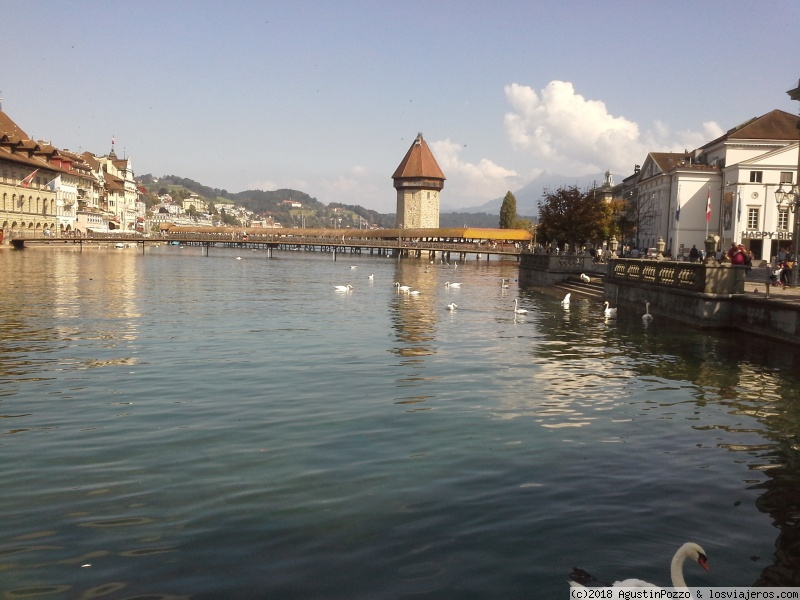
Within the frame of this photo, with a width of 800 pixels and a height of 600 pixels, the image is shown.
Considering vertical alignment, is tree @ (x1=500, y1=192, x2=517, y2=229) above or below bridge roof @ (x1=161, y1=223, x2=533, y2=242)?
above

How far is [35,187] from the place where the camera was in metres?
93.1

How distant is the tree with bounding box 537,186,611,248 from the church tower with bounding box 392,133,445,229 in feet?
259

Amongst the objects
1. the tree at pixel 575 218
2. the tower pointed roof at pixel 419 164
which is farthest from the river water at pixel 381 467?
the tower pointed roof at pixel 419 164

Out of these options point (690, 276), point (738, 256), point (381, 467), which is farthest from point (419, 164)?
point (381, 467)

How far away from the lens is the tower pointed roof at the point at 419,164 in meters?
152

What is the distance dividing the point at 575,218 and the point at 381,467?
59794 millimetres

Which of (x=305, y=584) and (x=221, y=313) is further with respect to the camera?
(x=221, y=313)

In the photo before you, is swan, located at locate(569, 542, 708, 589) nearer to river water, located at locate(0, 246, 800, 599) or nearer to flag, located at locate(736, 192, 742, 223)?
river water, located at locate(0, 246, 800, 599)

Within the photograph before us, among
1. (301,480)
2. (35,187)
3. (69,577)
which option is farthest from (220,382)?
(35,187)

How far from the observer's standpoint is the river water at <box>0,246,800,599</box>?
659cm

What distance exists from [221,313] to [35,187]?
250 ft

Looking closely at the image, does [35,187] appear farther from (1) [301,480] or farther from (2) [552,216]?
(1) [301,480]

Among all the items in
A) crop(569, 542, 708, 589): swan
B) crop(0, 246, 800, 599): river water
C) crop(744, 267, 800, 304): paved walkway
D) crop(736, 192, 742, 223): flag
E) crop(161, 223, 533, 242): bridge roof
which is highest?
crop(736, 192, 742, 223): flag

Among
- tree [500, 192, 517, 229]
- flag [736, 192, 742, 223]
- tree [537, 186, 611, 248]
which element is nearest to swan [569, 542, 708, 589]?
tree [537, 186, 611, 248]
